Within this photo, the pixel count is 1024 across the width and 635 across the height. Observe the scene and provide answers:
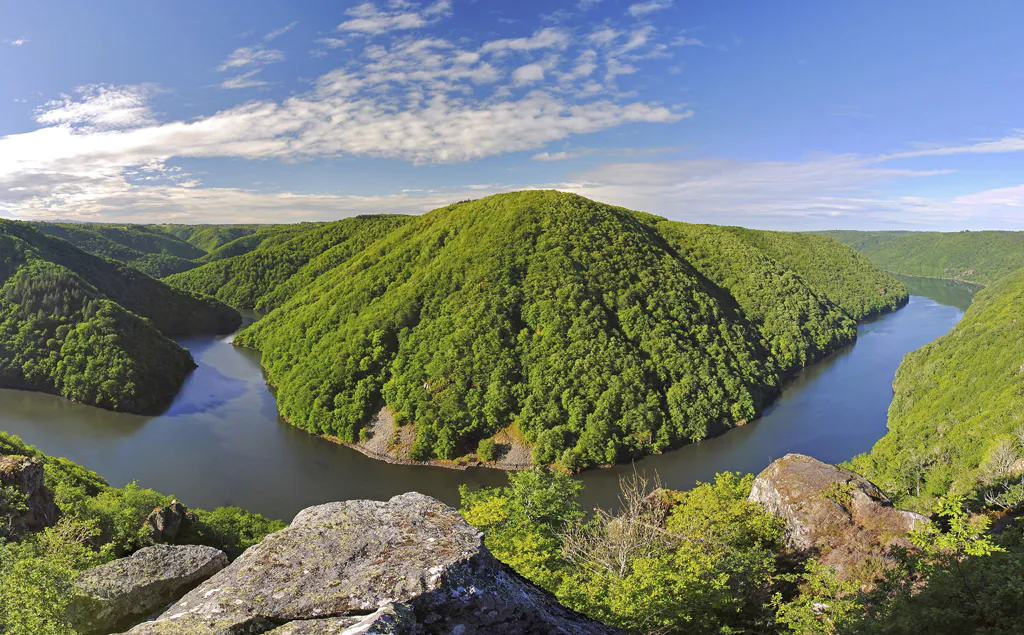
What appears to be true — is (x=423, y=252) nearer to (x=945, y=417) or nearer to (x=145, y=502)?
(x=145, y=502)

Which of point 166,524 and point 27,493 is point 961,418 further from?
point 27,493

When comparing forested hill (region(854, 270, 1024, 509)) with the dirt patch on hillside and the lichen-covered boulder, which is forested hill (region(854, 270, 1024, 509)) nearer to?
the lichen-covered boulder

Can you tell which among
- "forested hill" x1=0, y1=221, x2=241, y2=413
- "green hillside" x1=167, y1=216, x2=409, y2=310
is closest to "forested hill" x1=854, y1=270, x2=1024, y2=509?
"forested hill" x1=0, y1=221, x2=241, y2=413

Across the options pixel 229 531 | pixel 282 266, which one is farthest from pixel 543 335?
pixel 282 266

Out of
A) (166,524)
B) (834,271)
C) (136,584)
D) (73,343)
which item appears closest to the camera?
(136,584)

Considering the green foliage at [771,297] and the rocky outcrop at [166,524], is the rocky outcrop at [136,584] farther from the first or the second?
the green foliage at [771,297]

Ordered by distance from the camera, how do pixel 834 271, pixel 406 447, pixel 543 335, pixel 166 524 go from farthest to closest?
pixel 834 271
pixel 543 335
pixel 406 447
pixel 166 524

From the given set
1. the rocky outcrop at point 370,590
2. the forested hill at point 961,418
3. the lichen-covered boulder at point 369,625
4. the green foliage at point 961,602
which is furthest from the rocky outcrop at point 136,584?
the forested hill at point 961,418

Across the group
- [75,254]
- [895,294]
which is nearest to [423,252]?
[75,254]
